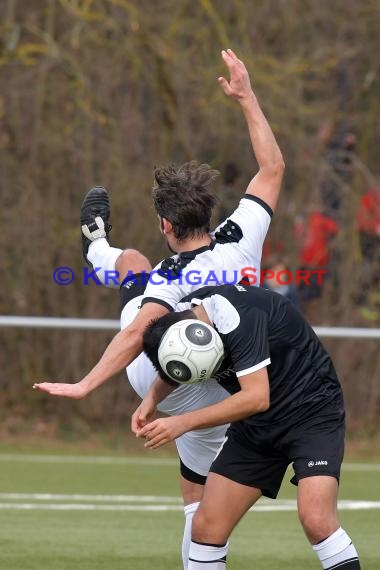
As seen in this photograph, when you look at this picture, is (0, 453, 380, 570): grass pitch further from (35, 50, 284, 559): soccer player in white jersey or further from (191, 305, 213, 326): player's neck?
(191, 305, 213, 326): player's neck

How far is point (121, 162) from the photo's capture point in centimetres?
1430

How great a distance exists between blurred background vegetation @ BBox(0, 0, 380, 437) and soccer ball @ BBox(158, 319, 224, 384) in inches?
337

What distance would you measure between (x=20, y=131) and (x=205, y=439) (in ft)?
28.1

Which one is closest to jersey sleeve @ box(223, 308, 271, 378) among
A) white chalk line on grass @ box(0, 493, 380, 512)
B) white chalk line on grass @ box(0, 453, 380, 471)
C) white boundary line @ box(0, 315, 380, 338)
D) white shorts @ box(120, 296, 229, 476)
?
white shorts @ box(120, 296, 229, 476)

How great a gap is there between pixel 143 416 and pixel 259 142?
5.53 ft

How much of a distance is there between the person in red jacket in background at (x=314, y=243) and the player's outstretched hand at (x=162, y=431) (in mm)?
8966

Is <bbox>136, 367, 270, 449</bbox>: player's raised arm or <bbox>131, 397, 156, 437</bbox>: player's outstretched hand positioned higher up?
<bbox>136, 367, 270, 449</bbox>: player's raised arm

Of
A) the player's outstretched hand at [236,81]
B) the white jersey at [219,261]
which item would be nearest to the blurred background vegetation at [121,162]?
the player's outstretched hand at [236,81]

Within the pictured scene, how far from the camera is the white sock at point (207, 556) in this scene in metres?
5.79

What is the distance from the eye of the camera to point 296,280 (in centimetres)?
1393

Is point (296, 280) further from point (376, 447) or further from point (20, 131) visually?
point (20, 131)

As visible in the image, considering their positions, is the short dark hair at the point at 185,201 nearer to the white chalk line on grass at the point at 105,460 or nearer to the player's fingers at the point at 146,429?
the player's fingers at the point at 146,429

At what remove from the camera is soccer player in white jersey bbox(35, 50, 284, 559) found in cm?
600

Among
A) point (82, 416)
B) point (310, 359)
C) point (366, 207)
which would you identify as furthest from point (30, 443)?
point (310, 359)
